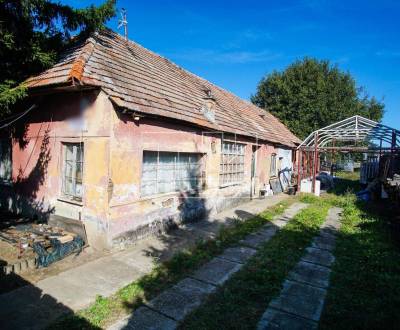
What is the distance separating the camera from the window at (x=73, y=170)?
698 centimetres

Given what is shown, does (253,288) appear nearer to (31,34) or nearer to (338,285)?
(338,285)

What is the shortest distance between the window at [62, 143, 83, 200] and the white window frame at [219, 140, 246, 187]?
5.38m

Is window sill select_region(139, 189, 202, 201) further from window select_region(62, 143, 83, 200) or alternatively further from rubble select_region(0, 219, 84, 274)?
rubble select_region(0, 219, 84, 274)

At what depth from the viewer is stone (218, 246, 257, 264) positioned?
6.34 meters

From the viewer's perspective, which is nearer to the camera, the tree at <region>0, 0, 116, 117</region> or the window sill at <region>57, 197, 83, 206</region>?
the tree at <region>0, 0, 116, 117</region>

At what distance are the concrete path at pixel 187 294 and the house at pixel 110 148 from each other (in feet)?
7.17

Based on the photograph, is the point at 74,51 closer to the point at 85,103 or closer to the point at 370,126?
the point at 85,103

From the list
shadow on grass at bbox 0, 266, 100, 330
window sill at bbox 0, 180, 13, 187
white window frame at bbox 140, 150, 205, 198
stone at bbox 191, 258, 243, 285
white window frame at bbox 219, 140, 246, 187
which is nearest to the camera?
shadow on grass at bbox 0, 266, 100, 330

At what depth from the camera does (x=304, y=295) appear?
485cm

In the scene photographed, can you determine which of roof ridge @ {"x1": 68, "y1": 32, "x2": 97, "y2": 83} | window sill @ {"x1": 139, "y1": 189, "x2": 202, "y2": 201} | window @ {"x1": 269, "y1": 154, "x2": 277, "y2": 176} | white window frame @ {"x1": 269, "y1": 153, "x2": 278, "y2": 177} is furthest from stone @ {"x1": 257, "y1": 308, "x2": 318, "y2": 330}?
window @ {"x1": 269, "y1": 154, "x2": 277, "y2": 176}

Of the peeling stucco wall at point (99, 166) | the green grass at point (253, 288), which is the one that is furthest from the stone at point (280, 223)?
the peeling stucco wall at point (99, 166)

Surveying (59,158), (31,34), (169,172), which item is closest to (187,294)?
(169,172)

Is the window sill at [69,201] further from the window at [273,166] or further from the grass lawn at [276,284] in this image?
the window at [273,166]

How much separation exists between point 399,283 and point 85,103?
7484mm
